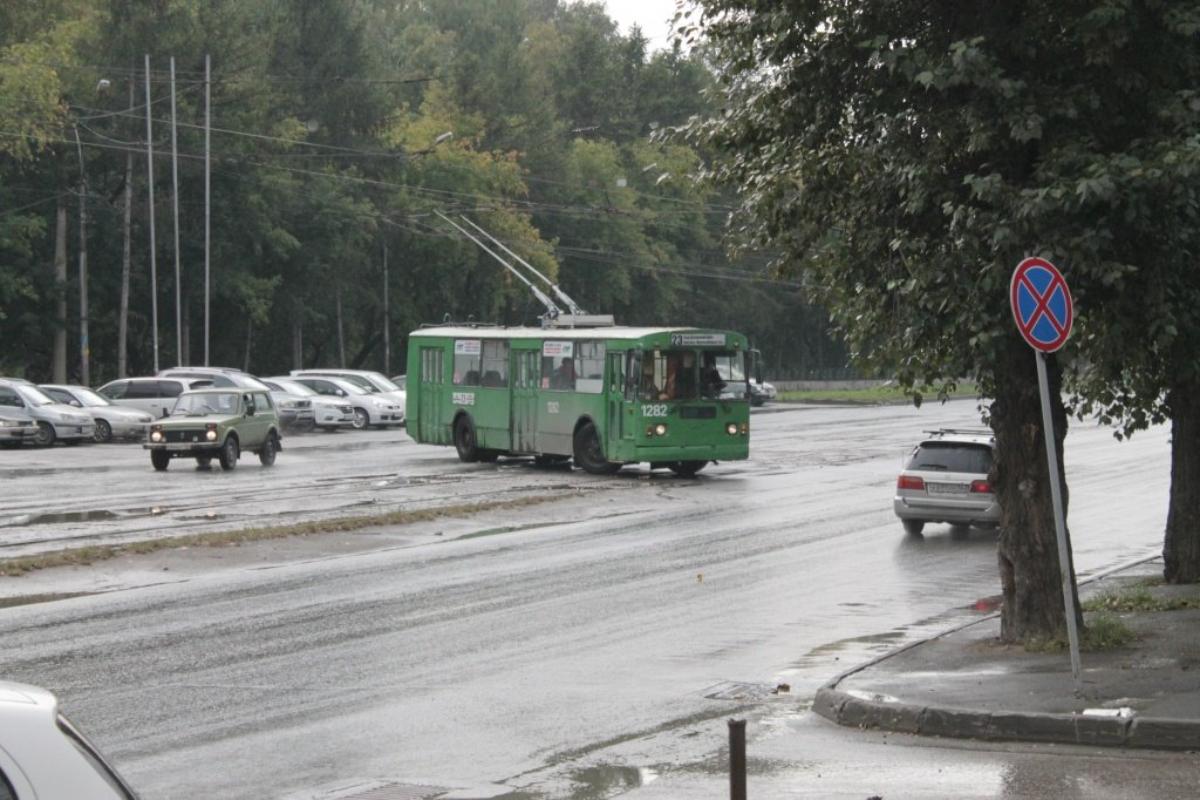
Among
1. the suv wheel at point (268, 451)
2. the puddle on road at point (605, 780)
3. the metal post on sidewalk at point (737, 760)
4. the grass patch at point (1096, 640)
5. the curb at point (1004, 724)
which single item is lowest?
the puddle on road at point (605, 780)

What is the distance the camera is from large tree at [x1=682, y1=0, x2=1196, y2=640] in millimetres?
12352

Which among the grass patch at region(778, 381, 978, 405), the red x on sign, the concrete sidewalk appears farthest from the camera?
the grass patch at region(778, 381, 978, 405)

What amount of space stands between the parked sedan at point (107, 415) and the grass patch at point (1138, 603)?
35485 mm

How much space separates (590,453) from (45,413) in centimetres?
1738

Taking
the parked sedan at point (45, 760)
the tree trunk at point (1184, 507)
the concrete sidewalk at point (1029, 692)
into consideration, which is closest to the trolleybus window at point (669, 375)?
the tree trunk at point (1184, 507)

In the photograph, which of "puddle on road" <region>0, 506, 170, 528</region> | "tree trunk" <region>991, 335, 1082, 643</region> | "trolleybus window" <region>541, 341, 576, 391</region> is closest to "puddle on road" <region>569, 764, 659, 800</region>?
"tree trunk" <region>991, 335, 1082, 643</region>

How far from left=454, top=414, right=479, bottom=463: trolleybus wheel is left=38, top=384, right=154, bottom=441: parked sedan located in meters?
11.6

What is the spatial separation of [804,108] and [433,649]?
5.20m

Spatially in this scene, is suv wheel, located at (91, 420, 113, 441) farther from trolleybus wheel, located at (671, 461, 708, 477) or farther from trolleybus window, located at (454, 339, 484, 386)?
trolleybus wheel, located at (671, 461, 708, 477)

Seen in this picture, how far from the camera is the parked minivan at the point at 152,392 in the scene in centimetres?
4962

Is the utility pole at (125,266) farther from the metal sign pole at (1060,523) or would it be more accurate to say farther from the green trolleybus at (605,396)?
the metal sign pole at (1060,523)

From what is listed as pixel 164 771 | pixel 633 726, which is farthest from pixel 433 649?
pixel 164 771

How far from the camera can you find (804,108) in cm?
1377

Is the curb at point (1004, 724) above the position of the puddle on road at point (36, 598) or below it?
above
